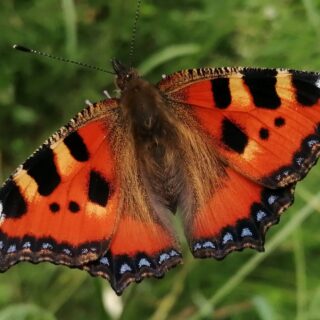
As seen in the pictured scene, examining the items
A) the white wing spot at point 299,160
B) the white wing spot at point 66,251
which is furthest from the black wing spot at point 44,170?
the white wing spot at point 299,160

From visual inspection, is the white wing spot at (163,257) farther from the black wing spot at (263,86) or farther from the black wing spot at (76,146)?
the black wing spot at (263,86)

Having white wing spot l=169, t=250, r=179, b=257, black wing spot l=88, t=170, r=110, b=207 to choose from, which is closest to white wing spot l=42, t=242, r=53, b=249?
black wing spot l=88, t=170, r=110, b=207

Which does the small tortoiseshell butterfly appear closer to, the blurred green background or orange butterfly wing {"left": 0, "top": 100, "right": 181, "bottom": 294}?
orange butterfly wing {"left": 0, "top": 100, "right": 181, "bottom": 294}

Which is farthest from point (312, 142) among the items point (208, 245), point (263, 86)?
point (208, 245)

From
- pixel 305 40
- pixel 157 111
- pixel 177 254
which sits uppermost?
pixel 305 40

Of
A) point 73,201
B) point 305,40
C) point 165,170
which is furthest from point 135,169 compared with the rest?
point 305,40

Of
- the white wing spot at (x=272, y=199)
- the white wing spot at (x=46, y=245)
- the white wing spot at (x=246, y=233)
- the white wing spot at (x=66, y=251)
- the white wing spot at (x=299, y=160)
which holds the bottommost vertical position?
the white wing spot at (x=246, y=233)

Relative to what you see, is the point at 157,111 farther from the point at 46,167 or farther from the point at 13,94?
the point at 13,94
